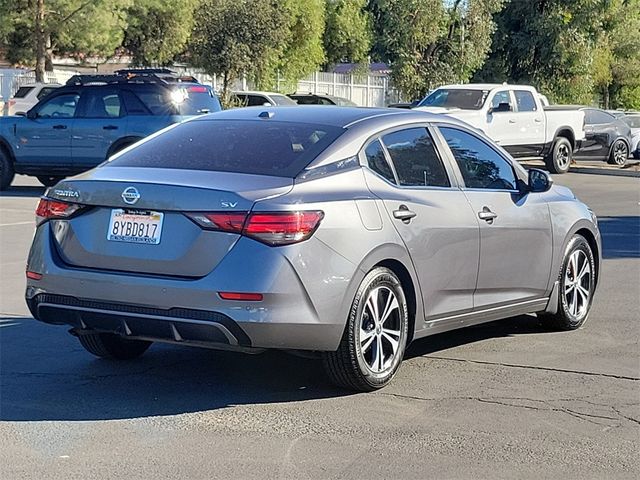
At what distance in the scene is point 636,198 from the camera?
68.1 ft

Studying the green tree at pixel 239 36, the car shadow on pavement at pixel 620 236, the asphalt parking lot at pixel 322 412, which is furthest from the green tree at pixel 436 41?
the asphalt parking lot at pixel 322 412

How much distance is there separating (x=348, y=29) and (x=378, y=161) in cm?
4646

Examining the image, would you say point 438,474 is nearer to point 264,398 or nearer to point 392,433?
point 392,433

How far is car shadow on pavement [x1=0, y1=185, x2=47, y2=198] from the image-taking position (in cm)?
1945

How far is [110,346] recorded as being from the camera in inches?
285

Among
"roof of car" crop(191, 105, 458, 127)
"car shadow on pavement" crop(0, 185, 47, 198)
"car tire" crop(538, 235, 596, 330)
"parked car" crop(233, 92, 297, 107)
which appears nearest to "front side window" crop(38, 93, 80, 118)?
"car shadow on pavement" crop(0, 185, 47, 198)

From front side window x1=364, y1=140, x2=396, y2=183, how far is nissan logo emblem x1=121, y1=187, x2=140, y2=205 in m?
1.42

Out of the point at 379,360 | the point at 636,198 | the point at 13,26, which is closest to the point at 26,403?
the point at 379,360

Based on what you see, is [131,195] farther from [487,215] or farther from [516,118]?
[516,118]

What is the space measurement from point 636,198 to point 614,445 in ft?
52.0

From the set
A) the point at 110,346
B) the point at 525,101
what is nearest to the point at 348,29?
the point at 525,101

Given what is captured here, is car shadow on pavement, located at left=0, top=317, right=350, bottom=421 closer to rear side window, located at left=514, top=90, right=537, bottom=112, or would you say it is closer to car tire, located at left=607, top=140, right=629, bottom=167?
rear side window, located at left=514, top=90, right=537, bottom=112

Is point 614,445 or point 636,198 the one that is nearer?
point 614,445

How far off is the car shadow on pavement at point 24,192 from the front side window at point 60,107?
4.54 feet
